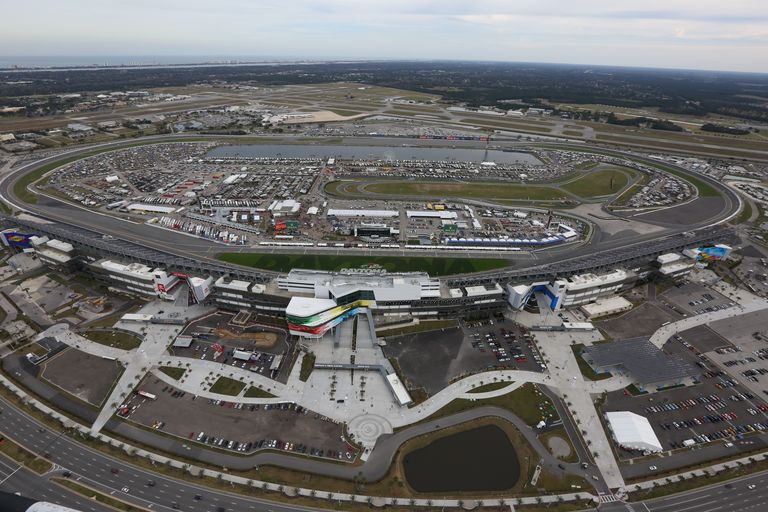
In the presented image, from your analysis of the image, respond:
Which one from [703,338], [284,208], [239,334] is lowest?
[239,334]

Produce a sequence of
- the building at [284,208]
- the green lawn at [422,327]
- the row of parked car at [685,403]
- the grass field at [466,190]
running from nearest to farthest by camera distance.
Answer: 1. the row of parked car at [685,403]
2. the green lawn at [422,327]
3. the building at [284,208]
4. the grass field at [466,190]

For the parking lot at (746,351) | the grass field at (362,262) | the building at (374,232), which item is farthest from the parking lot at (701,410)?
the building at (374,232)

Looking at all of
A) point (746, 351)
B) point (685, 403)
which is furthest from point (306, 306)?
point (746, 351)

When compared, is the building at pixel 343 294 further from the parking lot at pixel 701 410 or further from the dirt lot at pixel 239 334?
the parking lot at pixel 701 410

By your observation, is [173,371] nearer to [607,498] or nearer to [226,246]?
[226,246]

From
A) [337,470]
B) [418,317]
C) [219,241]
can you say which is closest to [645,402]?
[418,317]
